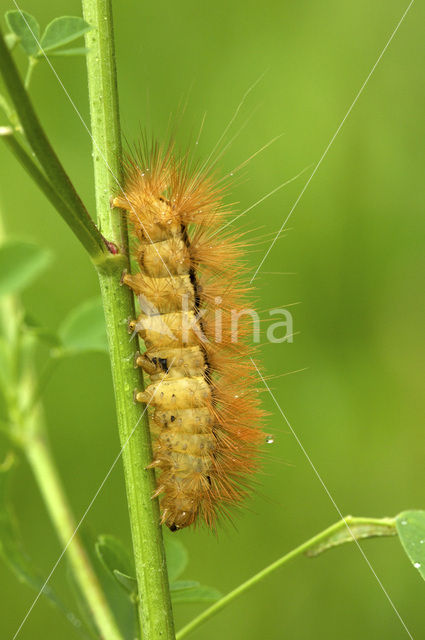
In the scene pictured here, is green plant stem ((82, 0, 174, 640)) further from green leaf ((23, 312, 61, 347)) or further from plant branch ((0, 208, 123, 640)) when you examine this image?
green leaf ((23, 312, 61, 347))

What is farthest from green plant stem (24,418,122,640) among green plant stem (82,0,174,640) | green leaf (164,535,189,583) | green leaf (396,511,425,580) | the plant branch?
green leaf (396,511,425,580)

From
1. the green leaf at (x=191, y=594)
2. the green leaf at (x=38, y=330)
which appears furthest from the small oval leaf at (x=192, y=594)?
the green leaf at (x=38, y=330)

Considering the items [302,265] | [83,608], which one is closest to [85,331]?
[83,608]

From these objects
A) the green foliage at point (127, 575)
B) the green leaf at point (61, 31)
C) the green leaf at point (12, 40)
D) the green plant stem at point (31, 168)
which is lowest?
the green foliage at point (127, 575)

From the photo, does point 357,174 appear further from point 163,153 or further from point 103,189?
point 103,189

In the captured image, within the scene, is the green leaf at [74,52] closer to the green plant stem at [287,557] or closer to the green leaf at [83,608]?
the green plant stem at [287,557]

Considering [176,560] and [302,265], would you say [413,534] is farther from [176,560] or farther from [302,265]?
[302,265]
